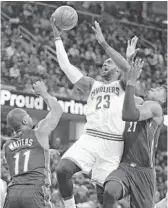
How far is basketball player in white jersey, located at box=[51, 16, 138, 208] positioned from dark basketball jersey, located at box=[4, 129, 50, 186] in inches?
8.1

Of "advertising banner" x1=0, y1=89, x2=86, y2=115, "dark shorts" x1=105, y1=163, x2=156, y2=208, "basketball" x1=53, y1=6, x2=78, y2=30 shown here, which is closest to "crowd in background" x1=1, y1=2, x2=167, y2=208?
"advertising banner" x1=0, y1=89, x2=86, y2=115

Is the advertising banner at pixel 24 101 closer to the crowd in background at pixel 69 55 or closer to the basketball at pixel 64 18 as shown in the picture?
the crowd in background at pixel 69 55

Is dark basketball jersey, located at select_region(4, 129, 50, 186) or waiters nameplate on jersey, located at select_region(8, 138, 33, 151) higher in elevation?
waiters nameplate on jersey, located at select_region(8, 138, 33, 151)

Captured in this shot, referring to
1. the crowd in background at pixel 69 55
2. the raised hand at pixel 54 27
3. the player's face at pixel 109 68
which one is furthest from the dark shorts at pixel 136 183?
the crowd in background at pixel 69 55

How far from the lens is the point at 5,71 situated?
51.1ft

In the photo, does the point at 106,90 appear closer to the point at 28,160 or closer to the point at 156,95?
the point at 156,95

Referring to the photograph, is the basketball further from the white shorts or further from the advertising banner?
the advertising banner

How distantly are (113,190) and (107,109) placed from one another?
1.04 meters

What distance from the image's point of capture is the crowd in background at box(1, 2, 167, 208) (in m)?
15.2

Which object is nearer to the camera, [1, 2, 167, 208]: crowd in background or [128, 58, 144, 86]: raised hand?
[128, 58, 144, 86]: raised hand

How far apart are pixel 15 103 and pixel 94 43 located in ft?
24.1

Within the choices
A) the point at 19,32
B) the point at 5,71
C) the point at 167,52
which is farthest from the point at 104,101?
the point at 167,52

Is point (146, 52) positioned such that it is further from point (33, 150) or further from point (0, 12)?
point (33, 150)

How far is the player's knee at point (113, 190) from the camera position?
5.98m
